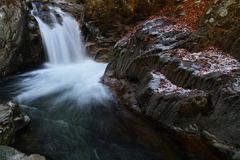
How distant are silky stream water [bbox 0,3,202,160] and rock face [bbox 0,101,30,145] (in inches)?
11.0

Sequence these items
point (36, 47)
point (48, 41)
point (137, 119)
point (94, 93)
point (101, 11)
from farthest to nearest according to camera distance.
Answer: point (101, 11), point (48, 41), point (36, 47), point (94, 93), point (137, 119)

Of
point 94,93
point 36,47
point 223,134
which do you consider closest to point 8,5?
point 36,47

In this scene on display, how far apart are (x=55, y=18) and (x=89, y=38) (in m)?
4.74

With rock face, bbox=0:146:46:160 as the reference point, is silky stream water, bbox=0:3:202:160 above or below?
below

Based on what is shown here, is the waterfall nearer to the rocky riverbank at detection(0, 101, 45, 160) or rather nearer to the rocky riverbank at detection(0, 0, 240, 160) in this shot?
the rocky riverbank at detection(0, 0, 240, 160)

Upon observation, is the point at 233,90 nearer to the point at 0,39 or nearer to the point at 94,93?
the point at 94,93

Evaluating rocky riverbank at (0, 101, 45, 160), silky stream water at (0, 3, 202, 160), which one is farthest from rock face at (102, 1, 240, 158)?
rocky riverbank at (0, 101, 45, 160)

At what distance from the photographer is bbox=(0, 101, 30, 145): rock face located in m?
3.74

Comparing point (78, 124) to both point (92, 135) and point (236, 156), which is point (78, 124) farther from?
point (236, 156)

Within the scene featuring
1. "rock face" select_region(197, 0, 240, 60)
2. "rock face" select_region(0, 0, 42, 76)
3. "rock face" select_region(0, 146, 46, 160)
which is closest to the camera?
"rock face" select_region(0, 146, 46, 160)

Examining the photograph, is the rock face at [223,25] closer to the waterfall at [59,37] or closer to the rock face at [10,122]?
the rock face at [10,122]

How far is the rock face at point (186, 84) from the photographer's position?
3680 millimetres

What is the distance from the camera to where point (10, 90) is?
7992mm

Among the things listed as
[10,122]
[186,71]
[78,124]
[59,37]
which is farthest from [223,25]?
[59,37]
